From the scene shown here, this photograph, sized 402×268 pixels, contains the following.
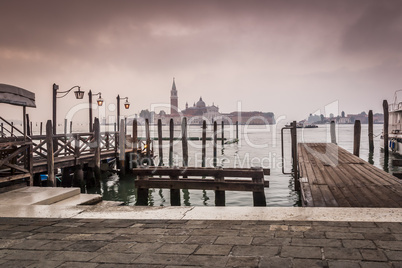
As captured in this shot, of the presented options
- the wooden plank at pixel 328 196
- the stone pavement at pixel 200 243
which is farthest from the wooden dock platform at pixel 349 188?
the stone pavement at pixel 200 243

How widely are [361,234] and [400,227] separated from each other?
22.3 inches

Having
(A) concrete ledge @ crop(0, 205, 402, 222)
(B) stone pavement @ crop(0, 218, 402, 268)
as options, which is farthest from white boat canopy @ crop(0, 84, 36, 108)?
(B) stone pavement @ crop(0, 218, 402, 268)

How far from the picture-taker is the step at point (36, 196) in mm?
6108

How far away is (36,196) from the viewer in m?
6.52

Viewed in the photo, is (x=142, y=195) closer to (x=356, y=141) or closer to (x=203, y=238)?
(x=203, y=238)

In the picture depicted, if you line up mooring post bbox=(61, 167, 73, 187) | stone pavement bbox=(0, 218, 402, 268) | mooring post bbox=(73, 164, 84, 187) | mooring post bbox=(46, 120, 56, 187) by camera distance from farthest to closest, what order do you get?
mooring post bbox=(73, 164, 84, 187), mooring post bbox=(61, 167, 73, 187), mooring post bbox=(46, 120, 56, 187), stone pavement bbox=(0, 218, 402, 268)

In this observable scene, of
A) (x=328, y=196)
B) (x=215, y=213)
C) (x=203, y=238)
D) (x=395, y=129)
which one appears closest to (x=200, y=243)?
(x=203, y=238)

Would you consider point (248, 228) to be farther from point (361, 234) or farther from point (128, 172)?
point (128, 172)

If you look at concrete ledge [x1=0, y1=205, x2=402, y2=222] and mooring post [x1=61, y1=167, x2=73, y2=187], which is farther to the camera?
mooring post [x1=61, y1=167, x2=73, y2=187]

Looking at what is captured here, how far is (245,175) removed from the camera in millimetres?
7457

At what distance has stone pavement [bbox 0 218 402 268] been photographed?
292 centimetres

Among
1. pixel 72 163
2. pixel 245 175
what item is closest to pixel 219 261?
pixel 245 175

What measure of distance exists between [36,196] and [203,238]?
166 inches

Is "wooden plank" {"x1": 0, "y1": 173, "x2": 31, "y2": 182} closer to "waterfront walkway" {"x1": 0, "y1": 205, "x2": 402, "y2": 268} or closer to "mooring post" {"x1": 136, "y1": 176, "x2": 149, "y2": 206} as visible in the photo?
"mooring post" {"x1": 136, "y1": 176, "x2": 149, "y2": 206}
